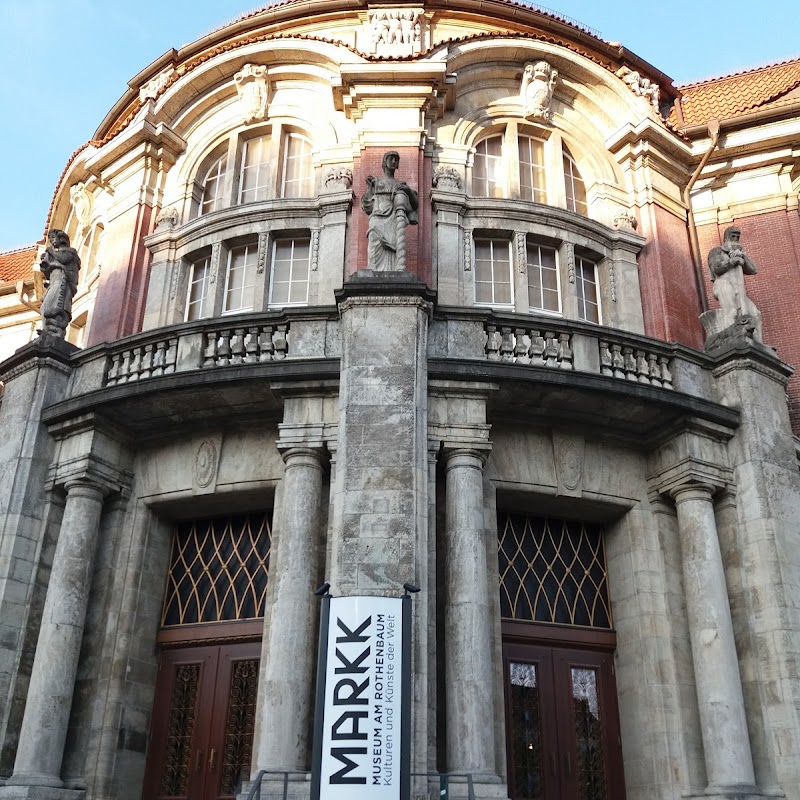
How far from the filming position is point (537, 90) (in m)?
16.7

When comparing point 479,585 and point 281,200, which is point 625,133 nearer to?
point 281,200

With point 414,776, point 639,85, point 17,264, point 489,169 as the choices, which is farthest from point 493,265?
point 17,264

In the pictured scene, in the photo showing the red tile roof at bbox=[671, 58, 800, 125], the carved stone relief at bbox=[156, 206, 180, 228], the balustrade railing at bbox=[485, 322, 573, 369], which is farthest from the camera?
the red tile roof at bbox=[671, 58, 800, 125]

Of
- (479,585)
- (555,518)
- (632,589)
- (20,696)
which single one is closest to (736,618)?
(632,589)

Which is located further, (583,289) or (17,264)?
(17,264)

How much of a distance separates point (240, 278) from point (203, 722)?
7151 mm

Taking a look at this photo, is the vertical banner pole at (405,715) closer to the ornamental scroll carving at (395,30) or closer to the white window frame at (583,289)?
the white window frame at (583,289)

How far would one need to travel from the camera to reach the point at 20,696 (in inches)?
468

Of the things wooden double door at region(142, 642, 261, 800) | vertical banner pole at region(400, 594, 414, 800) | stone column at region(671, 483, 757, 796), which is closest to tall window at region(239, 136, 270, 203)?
wooden double door at region(142, 642, 261, 800)

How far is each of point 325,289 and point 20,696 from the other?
7.09 metres

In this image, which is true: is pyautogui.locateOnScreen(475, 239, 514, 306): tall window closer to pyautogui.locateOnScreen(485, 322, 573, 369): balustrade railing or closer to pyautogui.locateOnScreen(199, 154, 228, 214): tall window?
pyautogui.locateOnScreen(485, 322, 573, 369): balustrade railing

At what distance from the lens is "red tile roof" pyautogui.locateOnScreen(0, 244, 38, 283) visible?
76.7ft

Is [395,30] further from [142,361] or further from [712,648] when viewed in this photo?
[712,648]

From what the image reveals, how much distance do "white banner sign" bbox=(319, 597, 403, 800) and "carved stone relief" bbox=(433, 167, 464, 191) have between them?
932cm
